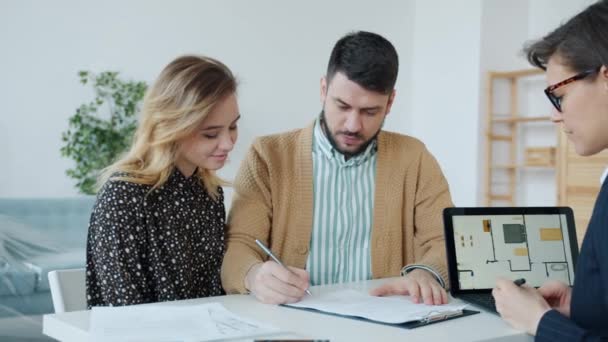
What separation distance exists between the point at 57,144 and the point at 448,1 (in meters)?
3.72

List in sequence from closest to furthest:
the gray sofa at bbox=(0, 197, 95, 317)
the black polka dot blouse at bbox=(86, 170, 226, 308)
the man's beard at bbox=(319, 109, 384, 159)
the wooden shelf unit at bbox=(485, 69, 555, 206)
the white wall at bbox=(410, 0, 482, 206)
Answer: the black polka dot blouse at bbox=(86, 170, 226, 308) < the man's beard at bbox=(319, 109, 384, 159) < the gray sofa at bbox=(0, 197, 95, 317) < the wooden shelf unit at bbox=(485, 69, 555, 206) < the white wall at bbox=(410, 0, 482, 206)

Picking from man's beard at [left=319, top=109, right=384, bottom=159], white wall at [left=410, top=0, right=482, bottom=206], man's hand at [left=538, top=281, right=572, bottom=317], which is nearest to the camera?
man's hand at [left=538, top=281, right=572, bottom=317]

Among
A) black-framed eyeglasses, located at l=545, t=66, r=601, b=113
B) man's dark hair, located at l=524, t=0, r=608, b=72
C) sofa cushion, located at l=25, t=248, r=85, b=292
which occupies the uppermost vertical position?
man's dark hair, located at l=524, t=0, r=608, b=72

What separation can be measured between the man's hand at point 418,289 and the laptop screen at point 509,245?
0.06 meters

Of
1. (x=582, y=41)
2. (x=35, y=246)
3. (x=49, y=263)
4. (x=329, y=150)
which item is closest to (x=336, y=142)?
(x=329, y=150)

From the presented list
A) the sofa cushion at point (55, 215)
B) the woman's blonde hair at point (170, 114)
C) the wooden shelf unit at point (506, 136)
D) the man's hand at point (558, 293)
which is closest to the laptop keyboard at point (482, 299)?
the man's hand at point (558, 293)

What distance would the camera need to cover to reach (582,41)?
131 centimetres

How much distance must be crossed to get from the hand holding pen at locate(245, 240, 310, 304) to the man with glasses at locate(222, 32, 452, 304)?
328mm

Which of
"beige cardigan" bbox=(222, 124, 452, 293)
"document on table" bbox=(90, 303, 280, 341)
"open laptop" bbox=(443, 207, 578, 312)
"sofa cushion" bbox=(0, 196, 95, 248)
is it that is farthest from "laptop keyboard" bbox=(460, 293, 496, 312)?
"sofa cushion" bbox=(0, 196, 95, 248)

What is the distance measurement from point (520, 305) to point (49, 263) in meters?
3.25

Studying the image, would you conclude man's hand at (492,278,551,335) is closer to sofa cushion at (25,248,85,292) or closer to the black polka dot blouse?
the black polka dot blouse

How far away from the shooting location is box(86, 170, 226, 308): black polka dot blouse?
1643 millimetres

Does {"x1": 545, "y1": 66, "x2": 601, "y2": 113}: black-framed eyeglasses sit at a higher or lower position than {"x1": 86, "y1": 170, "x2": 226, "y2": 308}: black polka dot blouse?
higher

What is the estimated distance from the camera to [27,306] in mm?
3889
